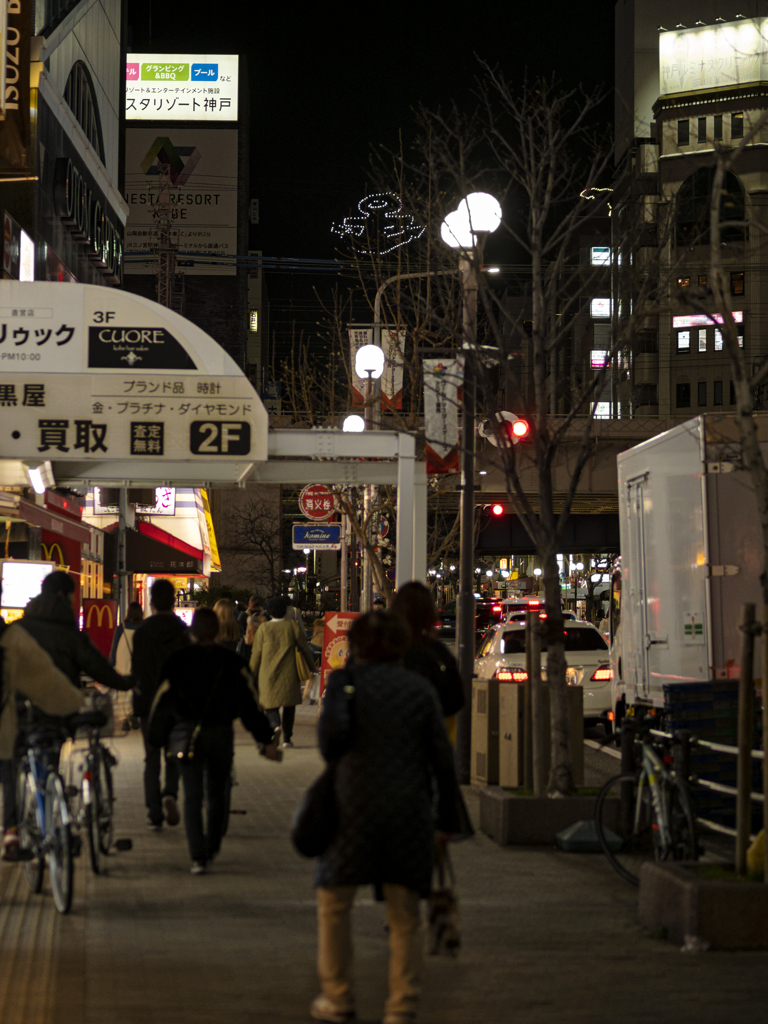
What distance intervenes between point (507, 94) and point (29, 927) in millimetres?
8569

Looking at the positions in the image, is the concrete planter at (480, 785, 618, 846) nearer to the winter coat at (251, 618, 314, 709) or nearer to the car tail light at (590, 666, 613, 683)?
the winter coat at (251, 618, 314, 709)

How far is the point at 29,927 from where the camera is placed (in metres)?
7.16

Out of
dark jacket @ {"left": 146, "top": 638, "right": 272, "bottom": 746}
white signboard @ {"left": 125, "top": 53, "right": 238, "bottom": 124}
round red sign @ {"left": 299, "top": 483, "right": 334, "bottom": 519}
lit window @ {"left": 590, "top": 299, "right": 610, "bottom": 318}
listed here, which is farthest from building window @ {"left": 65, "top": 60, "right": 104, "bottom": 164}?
lit window @ {"left": 590, "top": 299, "right": 610, "bottom": 318}

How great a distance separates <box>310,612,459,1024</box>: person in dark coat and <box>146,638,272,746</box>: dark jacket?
3690mm

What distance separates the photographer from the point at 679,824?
26.1 feet

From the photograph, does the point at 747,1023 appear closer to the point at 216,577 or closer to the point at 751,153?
the point at 216,577

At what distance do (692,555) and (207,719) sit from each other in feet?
15.6

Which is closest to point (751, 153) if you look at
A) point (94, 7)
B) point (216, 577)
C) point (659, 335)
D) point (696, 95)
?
point (696, 95)

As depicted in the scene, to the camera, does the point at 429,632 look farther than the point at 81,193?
No

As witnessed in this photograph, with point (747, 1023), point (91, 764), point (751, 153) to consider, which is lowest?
point (747, 1023)

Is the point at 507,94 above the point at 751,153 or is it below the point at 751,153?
below

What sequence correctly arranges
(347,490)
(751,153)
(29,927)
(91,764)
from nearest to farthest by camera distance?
(29,927) < (91,764) < (347,490) < (751,153)

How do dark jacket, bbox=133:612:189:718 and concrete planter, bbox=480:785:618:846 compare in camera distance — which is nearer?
concrete planter, bbox=480:785:618:846

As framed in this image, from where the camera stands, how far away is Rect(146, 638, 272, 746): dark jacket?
8.91 meters
